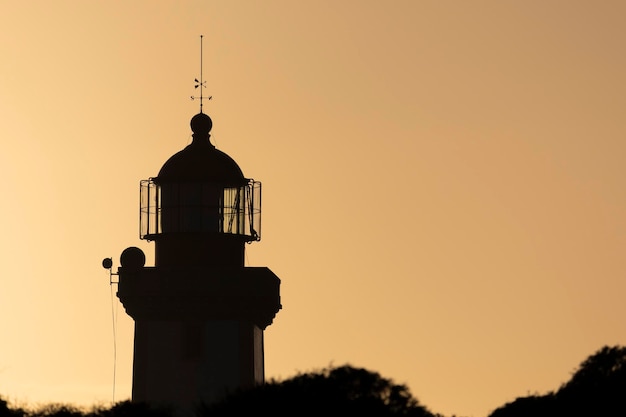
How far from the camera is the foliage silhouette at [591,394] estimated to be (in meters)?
73.2

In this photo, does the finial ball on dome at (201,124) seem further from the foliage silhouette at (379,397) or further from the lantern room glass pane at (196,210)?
the foliage silhouette at (379,397)

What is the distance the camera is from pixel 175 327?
9012 cm

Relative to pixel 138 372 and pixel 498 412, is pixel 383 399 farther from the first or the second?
pixel 138 372

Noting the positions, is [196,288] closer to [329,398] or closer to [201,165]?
[201,165]

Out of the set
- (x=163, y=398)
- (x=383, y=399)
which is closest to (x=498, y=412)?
(x=383, y=399)

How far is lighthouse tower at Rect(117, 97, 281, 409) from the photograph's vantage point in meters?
89.7

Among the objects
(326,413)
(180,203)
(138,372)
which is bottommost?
(326,413)

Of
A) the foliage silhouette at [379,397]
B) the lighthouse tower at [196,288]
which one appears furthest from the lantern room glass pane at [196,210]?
the foliage silhouette at [379,397]

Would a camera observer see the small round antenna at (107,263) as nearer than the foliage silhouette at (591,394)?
No

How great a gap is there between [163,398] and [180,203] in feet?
21.8

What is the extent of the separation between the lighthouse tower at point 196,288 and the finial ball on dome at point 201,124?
66cm

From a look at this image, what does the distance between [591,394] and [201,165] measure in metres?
22.1

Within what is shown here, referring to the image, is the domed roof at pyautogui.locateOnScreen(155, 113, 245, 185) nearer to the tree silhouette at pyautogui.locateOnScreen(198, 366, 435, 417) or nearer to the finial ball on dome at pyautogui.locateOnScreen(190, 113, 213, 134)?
the finial ball on dome at pyautogui.locateOnScreen(190, 113, 213, 134)

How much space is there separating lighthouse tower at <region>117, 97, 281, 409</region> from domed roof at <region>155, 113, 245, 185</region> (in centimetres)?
3
